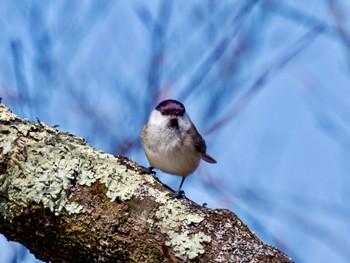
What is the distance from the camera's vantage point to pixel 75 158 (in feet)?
5.71

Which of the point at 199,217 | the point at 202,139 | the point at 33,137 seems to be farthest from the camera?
the point at 202,139

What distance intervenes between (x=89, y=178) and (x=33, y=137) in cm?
27

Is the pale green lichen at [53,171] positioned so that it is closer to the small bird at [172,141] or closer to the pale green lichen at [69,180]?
the pale green lichen at [69,180]

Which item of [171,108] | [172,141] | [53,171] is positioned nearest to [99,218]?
[53,171]

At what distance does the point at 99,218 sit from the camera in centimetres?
159

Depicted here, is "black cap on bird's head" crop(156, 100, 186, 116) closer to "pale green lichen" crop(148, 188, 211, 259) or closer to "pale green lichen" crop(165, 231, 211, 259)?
"pale green lichen" crop(148, 188, 211, 259)

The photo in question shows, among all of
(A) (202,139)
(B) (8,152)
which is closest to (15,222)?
(B) (8,152)

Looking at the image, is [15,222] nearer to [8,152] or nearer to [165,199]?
[8,152]

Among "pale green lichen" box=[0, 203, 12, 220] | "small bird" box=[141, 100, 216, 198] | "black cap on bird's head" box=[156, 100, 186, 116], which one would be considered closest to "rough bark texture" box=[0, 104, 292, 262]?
"pale green lichen" box=[0, 203, 12, 220]

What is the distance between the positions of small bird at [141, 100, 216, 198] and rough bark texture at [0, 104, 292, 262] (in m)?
1.51

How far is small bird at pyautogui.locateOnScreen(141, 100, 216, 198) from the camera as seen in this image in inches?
129

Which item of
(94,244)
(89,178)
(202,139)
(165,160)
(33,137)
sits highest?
(202,139)

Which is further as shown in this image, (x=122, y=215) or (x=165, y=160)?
(x=165, y=160)

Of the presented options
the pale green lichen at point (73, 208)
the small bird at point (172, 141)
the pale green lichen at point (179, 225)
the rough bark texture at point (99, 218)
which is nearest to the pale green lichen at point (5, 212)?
the rough bark texture at point (99, 218)
